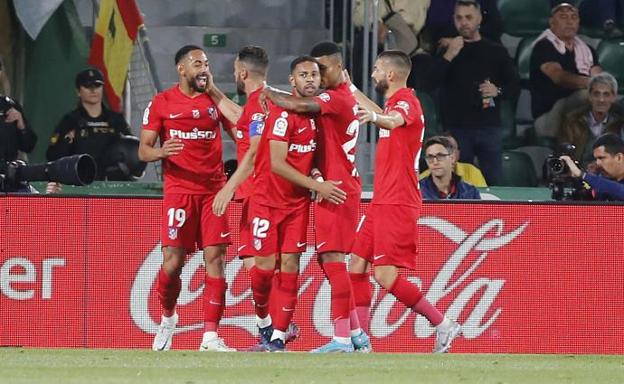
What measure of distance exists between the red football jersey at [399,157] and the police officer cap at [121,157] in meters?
3.63

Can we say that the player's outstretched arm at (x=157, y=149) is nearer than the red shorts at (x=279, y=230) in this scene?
No

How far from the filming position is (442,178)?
1362cm

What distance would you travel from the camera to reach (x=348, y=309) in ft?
38.1

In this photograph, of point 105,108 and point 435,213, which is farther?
point 105,108

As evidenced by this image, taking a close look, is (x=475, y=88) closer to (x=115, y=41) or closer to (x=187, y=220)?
(x=115, y=41)

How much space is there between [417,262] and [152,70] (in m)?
4.01

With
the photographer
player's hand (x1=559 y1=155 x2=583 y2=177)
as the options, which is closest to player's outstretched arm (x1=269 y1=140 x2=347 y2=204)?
player's hand (x1=559 y1=155 x2=583 y2=177)

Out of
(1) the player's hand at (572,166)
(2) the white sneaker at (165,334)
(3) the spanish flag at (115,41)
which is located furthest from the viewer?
(3) the spanish flag at (115,41)

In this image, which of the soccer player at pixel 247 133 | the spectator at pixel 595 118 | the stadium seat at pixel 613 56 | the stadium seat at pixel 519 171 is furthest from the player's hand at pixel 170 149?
the stadium seat at pixel 613 56

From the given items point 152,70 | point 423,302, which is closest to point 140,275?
point 423,302

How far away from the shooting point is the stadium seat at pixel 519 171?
55.5 feet

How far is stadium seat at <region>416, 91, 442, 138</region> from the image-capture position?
55.1 ft

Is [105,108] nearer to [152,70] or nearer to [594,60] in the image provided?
[152,70]

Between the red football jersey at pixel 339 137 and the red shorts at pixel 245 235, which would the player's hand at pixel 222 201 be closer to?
the red shorts at pixel 245 235
